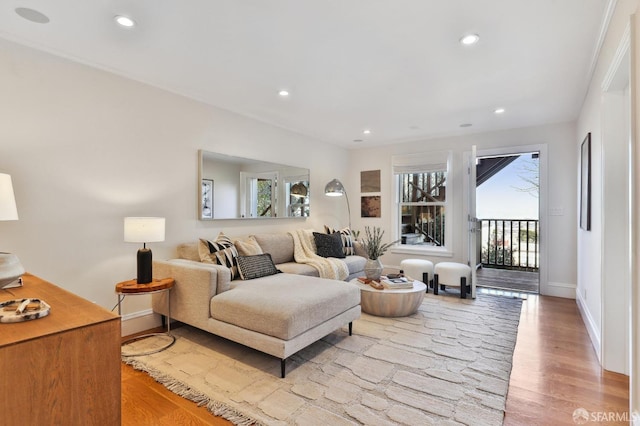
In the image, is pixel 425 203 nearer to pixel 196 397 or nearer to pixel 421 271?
pixel 421 271

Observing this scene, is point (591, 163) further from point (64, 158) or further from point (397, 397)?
point (64, 158)

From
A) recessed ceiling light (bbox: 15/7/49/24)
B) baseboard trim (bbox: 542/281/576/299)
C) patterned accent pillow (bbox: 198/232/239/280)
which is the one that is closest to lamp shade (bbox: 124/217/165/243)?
patterned accent pillow (bbox: 198/232/239/280)

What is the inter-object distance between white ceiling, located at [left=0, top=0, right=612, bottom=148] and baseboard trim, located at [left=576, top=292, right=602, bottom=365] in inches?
91.0

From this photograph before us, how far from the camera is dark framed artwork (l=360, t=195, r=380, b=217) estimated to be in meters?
6.11

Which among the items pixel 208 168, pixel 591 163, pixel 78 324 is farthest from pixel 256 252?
pixel 591 163

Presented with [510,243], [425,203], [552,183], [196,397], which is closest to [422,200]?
[425,203]

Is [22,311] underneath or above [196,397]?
above

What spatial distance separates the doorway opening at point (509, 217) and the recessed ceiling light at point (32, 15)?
6.77 meters

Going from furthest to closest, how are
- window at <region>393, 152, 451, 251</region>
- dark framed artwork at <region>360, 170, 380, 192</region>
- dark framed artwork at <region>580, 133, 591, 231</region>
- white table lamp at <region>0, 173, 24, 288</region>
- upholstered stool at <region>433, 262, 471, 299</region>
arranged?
dark framed artwork at <region>360, 170, 380, 192</region> < window at <region>393, 152, 451, 251</region> < upholstered stool at <region>433, 262, 471, 299</region> < dark framed artwork at <region>580, 133, 591, 231</region> < white table lamp at <region>0, 173, 24, 288</region>

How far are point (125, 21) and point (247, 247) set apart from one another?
2.30 m

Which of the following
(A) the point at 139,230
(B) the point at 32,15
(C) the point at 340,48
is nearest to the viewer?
(B) the point at 32,15

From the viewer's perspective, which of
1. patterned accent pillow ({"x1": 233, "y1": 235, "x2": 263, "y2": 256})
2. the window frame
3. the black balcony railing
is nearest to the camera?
patterned accent pillow ({"x1": 233, "y1": 235, "x2": 263, "y2": 256})

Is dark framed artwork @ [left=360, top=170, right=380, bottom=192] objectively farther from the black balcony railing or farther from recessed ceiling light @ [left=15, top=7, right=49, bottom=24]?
recessed ceiling light @ [left=15, top=7, right=49, bottom=24]

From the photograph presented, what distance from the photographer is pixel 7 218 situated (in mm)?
1753
